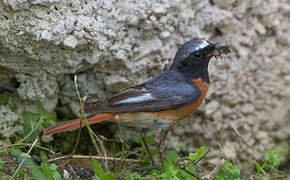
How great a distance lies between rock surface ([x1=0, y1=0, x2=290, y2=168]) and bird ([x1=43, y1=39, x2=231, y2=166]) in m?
0.42

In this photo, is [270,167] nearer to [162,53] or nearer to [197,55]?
[197,55]

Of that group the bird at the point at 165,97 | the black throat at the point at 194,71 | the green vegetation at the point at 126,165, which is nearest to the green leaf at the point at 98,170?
the green vegetation at the point at 126,165

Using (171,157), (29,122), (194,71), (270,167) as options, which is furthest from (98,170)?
(270,167)

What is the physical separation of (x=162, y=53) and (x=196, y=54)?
1.85 feet

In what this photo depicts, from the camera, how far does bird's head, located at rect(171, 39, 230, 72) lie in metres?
4.25

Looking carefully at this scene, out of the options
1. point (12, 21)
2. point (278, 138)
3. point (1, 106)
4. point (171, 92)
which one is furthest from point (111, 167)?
point (278, 138)

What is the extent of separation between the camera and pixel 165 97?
4148mm

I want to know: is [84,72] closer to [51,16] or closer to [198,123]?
[51,16]

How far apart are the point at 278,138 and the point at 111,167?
301 centimetres

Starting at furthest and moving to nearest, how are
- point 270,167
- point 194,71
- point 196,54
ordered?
1. point 270,167
2. point 194,71
3. point 196,54

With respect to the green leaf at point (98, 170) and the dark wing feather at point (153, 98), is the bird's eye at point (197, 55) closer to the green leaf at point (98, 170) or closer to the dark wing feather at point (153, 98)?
the dark wing feather at point (153, 98)

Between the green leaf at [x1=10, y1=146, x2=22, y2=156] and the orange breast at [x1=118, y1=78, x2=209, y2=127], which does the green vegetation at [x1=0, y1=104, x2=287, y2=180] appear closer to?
the green leaf at [x1=10, y1=146, x2=22, y2=156]

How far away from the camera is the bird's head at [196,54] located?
4.25 m

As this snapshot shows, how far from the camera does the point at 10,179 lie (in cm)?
328
